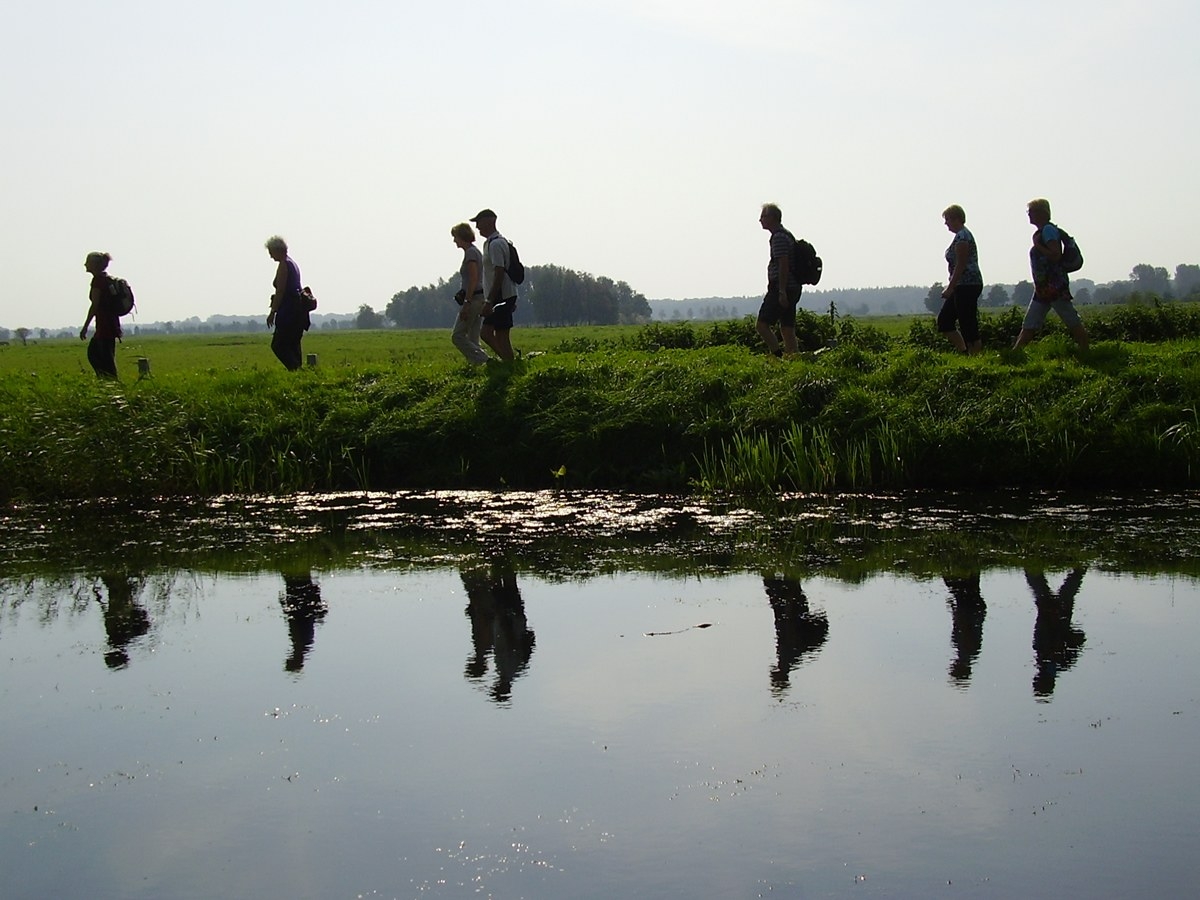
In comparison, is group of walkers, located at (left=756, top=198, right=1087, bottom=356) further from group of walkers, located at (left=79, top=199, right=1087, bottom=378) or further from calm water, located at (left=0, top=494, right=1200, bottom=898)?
calm water, located at (left=0, top=494, right=1200, bottom=898)

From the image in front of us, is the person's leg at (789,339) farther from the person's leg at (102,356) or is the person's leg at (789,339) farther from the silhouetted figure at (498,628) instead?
→ the person's leg at (102,356)

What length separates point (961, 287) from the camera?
1608 centimetres

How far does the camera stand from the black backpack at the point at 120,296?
18000mm

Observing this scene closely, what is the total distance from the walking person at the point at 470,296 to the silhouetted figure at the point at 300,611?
7264mm

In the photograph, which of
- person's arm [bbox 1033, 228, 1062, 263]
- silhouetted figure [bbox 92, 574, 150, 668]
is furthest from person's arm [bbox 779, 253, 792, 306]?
silhouetted figure [bbox 92, 574, 150, 668]

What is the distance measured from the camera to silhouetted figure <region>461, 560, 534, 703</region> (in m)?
7.18

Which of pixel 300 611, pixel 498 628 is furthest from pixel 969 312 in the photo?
pixel 300 611

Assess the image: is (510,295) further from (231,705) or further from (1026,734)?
(1026,734)

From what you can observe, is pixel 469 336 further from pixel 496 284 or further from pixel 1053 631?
pixel 1053 631

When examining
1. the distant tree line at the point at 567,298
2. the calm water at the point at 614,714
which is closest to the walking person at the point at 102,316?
the calm water at the point at 614,714

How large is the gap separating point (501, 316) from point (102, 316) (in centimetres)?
529

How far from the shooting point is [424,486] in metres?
14.4

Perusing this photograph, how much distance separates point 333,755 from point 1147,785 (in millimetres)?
3249

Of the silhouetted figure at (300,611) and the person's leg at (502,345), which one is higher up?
the person's leg at (502,345)
